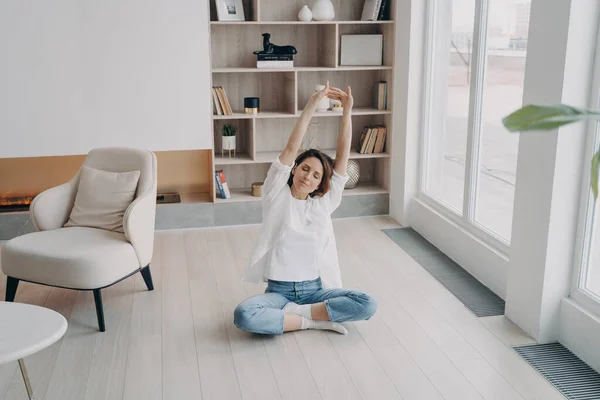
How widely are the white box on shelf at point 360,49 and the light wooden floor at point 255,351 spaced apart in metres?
1.88

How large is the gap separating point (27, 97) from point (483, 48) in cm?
301

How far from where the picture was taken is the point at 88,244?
341 centimetres

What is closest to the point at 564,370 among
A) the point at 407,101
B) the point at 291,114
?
the point at 407,101

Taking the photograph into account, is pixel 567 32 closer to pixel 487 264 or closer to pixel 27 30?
pixel 487 264

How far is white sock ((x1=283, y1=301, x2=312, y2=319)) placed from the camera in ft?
10.8

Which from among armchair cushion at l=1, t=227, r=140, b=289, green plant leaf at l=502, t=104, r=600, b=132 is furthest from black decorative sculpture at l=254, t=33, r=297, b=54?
green plant leaf at l=502, t=104, r=600, b=132

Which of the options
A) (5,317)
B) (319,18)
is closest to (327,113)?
(319,18)

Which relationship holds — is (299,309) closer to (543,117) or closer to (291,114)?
(291,114)

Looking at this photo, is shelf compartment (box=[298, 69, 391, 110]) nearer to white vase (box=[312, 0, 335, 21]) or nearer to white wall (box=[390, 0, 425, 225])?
white wall (box=[390, 0, 425, 225])

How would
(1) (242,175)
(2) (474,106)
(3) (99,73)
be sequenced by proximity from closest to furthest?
(2) (474,106) < (3) (99,73) < (1) (242,175)

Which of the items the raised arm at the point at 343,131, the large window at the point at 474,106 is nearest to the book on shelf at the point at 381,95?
the large window at the point at 474,106

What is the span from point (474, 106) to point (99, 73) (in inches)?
99.3

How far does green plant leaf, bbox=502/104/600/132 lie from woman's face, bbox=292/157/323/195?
212 cm

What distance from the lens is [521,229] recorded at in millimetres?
3238
